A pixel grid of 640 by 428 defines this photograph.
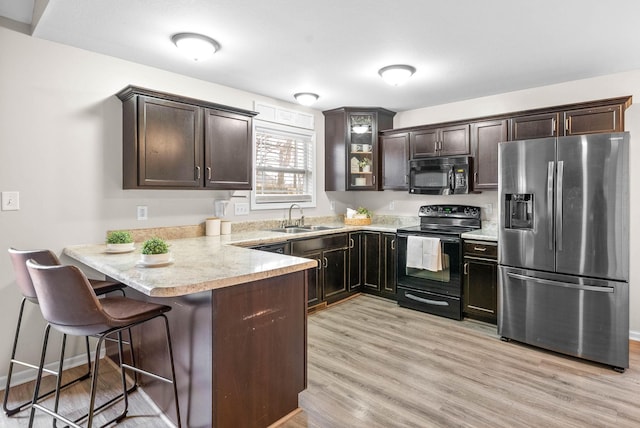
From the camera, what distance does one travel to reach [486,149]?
3.83 meters

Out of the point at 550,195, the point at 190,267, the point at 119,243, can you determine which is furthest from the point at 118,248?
the point at 550,195

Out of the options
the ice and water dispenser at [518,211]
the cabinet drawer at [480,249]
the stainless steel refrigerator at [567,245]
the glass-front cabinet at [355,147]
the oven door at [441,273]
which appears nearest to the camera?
the stainless steel refrigerator at [567,245]

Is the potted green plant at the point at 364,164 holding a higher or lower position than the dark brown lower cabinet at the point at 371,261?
higher

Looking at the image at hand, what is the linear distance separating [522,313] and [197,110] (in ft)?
11.0

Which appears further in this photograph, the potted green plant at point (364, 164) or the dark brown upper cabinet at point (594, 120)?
the potted green plant at point (364, 164)

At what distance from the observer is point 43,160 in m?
2.60

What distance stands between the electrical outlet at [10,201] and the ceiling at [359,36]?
3.81 feet

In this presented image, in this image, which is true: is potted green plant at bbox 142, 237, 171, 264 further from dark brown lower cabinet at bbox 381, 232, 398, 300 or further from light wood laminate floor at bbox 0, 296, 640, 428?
dark brown lower cabinet at bbox 381, 232, 398, 300

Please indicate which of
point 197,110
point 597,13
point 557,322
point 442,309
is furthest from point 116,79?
point 557,322

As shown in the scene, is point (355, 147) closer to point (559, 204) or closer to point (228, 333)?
point (559, 204)

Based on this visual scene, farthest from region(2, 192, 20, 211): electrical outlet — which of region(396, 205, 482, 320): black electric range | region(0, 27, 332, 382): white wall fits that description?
region(396, 205, 482, 320): black electric range

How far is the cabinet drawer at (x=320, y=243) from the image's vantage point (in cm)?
368

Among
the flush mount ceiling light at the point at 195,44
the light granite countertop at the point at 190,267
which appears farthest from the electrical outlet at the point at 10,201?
the flush mount ceiling light at the point at 195,44

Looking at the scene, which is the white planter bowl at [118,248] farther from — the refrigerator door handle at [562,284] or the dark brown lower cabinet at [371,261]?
the refrigerator door handle at [562,284]
